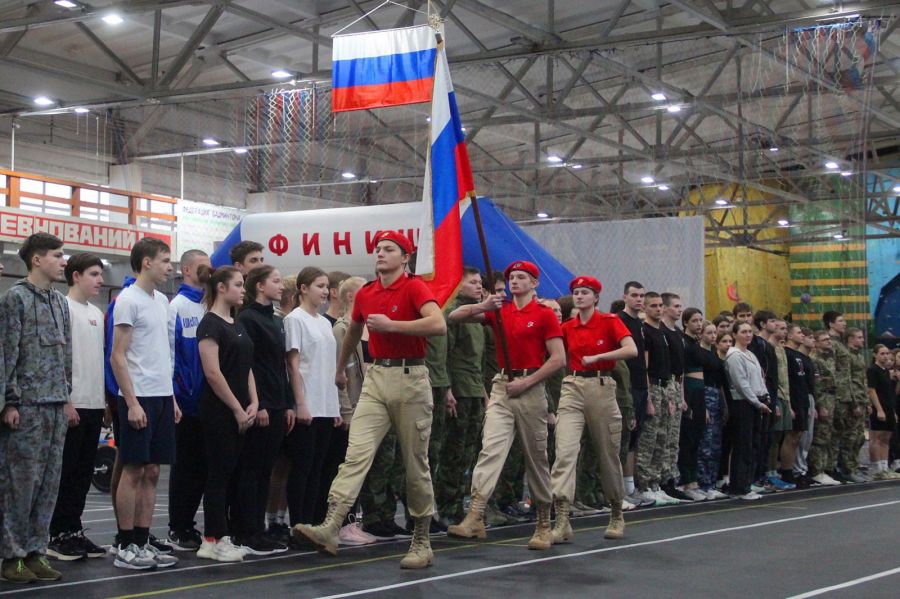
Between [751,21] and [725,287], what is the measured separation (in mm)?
6755

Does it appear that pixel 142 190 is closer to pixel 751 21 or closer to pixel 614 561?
pixel 751 21

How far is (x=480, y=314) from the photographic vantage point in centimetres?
648

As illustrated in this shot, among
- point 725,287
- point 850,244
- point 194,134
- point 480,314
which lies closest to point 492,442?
point 480,314

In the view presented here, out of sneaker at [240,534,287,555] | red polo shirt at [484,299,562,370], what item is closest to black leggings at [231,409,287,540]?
sneaker at [240,534,287,555]

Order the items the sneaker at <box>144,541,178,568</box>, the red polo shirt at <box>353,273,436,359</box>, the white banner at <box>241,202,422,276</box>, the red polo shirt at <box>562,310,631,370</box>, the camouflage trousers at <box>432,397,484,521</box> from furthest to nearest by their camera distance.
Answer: the white banner at <box>241,202,422,276</box> → the camouflage trousers at <box>432,397,484,521</box> → the red polo shirt at <box>562,310,631,370</box> → the red polo shirt at <box>353,273,436,359</box> → the sneaker at <box>144,541,178,568</box>

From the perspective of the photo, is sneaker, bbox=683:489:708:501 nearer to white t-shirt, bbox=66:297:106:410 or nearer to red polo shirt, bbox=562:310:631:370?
red polo shirt, bbox=562:310:631:370

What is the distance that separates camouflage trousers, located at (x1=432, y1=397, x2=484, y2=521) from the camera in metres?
7.59

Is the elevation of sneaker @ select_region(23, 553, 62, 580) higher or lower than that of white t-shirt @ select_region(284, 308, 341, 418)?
lower

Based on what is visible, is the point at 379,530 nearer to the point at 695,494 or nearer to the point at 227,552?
the point at 227,552

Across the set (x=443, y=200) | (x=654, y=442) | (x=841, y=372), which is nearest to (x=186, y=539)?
(x=443, y=200)

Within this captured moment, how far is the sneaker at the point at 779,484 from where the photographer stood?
11.1 metres

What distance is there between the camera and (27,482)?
17.3 ft

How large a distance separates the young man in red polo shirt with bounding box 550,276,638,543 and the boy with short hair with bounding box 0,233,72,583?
2.94 meters

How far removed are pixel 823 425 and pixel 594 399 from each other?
219 inches
